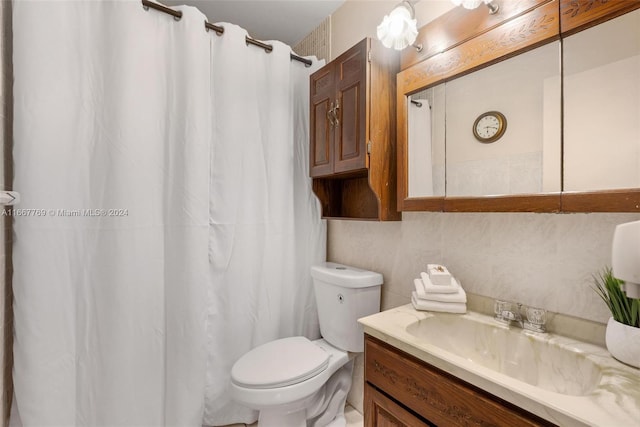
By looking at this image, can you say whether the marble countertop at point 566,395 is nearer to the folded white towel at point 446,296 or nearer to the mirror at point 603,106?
the folded white towel at point 446,296

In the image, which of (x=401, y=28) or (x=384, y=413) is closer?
(x=384, y=413)

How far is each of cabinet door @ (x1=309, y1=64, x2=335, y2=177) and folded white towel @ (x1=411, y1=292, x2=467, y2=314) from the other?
762 mm

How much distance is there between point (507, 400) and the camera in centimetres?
65

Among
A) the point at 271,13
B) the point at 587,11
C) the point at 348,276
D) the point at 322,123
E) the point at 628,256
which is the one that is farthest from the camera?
the point at 271,13

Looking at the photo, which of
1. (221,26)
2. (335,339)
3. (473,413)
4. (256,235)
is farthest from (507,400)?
(221,26)

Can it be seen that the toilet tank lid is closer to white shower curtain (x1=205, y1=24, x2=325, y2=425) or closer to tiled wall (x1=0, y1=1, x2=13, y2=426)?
white shower curtain (x1=205, y1=24, x2=325, y2=425)

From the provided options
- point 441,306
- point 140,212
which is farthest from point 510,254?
point 140,212

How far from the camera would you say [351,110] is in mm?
1352

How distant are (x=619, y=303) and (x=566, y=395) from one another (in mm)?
285

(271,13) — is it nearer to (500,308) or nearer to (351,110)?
(351,110)

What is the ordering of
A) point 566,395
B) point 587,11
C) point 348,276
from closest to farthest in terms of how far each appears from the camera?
point 566,395 < point 587,11 < point 348,276

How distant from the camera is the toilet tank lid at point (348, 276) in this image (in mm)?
1396

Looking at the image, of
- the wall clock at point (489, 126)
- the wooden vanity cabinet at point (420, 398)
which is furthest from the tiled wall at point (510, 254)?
A: the wooden vanity cabinet at point (420, 398)

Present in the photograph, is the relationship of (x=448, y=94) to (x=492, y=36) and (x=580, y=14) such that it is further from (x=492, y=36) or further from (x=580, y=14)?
(x=580, y=14)
